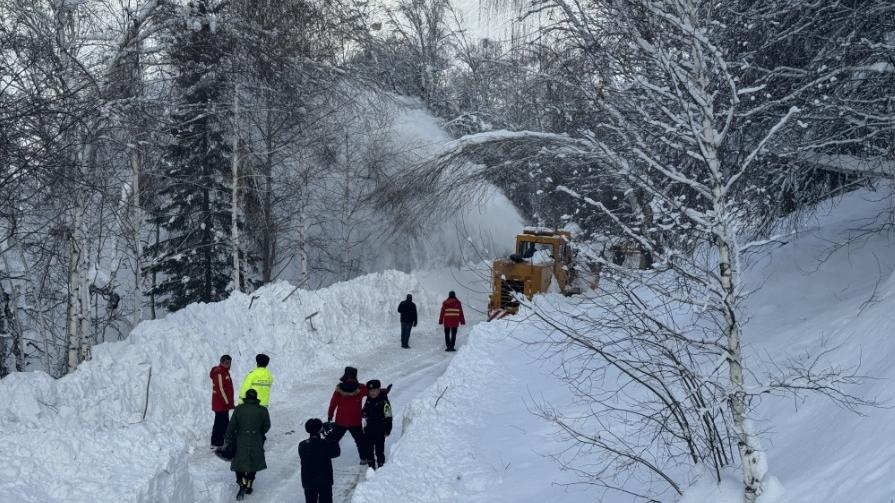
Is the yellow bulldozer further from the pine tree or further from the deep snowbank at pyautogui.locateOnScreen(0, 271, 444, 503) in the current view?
the pine tree

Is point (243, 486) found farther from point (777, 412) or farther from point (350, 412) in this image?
point (777, 412)

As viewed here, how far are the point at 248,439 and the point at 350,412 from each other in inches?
63.4

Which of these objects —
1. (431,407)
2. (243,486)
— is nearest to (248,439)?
(243,486)

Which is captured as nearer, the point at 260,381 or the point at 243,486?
the point at 243,486

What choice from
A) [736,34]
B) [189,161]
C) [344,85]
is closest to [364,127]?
[344,85]

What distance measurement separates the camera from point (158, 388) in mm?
12008

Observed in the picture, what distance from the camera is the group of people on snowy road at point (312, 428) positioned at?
8.79 meters

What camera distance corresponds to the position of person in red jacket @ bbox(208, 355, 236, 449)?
11.0m

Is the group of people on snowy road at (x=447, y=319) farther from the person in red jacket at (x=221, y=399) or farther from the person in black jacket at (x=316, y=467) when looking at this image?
the person in black jacket at (x=316, y=467)

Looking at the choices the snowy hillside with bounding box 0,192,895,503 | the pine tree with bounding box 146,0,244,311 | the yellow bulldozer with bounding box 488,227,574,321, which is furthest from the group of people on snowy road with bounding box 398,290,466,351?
the pine tree with bounding box 146,0,244,311

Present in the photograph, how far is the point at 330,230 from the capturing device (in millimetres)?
28141

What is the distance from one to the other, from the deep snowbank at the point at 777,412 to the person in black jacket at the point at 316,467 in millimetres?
440

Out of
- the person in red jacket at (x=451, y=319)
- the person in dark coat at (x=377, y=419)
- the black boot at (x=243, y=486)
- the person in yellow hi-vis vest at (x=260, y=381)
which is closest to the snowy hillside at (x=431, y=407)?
the black boot at (x=243, y=486)

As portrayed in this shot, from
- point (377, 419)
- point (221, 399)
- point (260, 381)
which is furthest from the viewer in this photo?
point (221, 399)
